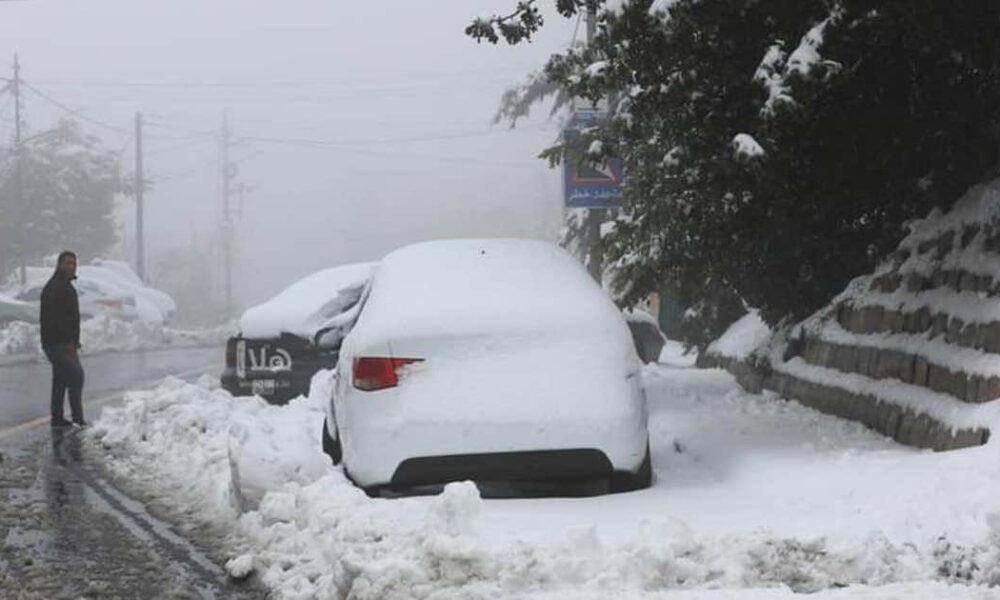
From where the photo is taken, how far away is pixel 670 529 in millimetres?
4477

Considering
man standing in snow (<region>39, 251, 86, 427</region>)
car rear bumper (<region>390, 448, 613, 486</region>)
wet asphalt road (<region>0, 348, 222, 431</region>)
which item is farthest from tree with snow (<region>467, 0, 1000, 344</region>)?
wet asphalt road (<region>0, 348, 222, 431</region>)

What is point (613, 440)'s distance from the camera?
209 inches

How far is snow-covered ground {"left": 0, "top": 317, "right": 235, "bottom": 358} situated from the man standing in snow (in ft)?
34.5

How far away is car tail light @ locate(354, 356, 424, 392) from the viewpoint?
5.35m

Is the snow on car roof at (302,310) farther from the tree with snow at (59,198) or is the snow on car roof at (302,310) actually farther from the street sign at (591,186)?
the tree with snow at (59,198)

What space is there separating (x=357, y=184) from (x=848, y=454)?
488 ft

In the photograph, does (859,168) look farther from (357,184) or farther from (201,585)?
(357,184)

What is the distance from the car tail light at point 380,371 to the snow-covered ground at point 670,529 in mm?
520

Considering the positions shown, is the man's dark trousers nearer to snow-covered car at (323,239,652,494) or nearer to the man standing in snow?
the man standing in snow

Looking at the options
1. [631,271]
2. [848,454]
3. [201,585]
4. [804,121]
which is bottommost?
[201,585]

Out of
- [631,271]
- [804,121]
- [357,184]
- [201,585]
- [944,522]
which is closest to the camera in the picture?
[944,522]

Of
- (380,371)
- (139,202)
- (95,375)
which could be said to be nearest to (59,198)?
(139,202)

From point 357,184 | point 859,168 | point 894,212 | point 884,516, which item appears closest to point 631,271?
point 894,212

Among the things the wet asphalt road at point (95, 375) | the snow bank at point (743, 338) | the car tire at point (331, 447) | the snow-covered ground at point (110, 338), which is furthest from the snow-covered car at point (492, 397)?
the snow-covered ground at point (110, 338)
